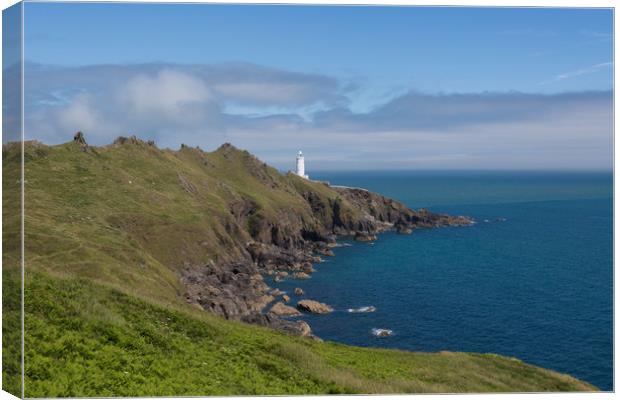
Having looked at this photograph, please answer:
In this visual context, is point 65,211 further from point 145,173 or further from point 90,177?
point 145,173

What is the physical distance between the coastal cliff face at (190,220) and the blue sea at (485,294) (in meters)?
10.3

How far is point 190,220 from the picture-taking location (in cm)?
9625

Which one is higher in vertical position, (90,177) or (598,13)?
(598,13)

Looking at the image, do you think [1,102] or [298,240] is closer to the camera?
[1,102]

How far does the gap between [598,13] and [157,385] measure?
1112 inches

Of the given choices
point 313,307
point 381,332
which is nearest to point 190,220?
point 313,307

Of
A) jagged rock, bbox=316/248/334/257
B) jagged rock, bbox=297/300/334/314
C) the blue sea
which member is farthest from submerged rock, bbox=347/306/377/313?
jagged rock, bbox=316/248/334/257

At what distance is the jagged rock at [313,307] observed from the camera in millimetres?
72562

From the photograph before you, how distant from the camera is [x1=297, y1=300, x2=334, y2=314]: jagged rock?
72562 millimetres

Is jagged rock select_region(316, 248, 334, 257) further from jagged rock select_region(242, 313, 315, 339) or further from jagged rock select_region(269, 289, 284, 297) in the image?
jagged rock select_region(242, 313, 315, 339)

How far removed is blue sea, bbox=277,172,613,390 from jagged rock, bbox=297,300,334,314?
196 centimetres

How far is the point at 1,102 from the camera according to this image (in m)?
22.1

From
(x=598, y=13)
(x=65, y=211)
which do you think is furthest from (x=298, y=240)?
(x=598, y=13)

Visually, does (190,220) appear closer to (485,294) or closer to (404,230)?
(485,294)
